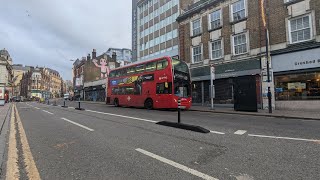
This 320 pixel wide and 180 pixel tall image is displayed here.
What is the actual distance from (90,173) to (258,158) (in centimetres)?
321

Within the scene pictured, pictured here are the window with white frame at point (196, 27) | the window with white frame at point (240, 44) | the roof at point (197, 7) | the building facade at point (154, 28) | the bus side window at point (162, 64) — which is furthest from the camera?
the building facade at point (154, 28)

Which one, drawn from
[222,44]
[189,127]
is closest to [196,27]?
[222,44]

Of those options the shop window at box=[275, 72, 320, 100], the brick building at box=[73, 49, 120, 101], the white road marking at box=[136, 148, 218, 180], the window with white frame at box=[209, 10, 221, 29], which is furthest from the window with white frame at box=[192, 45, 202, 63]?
the brick building at box=[73, 49, 120, 101]

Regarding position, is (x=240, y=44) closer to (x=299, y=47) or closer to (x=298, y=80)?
(x=299, y=47)

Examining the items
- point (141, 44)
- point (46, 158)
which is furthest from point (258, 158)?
point (141, 44)

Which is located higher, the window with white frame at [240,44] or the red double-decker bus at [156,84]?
the window with white frame at [240,44]

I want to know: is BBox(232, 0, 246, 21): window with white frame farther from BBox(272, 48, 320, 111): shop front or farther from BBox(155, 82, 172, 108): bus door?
BBox(155, 82, 172, 108): bus door

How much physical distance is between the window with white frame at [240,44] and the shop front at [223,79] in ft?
3.36

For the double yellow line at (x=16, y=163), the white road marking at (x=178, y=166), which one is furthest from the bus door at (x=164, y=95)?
the white road marking at (x=178, y=166)

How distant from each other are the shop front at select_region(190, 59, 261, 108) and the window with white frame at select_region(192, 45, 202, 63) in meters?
1.06

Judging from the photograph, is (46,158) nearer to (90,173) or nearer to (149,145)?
(90,173)

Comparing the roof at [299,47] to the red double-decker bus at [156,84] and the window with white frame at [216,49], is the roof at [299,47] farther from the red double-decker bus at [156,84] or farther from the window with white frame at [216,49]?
the red double-decker bus at [156,84]

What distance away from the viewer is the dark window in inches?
658

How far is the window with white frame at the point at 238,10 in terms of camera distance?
62.7 ft
